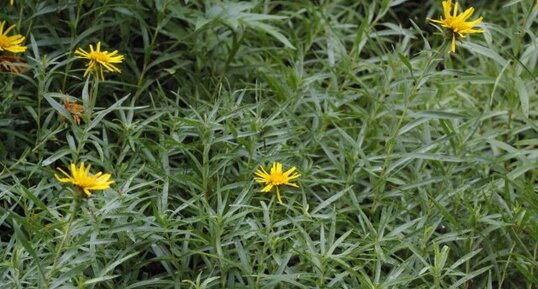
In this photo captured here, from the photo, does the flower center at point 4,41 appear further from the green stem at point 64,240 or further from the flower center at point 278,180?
the flower center at point 278,180

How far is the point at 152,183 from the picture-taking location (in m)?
2.29

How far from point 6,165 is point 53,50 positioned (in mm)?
526

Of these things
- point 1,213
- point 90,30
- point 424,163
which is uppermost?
point 90,30

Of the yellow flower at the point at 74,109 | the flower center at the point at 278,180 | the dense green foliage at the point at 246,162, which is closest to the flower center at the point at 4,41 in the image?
the dense green foliage at the point at 246,162

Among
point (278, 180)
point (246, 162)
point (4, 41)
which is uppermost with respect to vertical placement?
point (4, 41)

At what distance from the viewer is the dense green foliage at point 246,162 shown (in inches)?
85.4

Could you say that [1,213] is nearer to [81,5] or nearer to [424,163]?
[81,5]

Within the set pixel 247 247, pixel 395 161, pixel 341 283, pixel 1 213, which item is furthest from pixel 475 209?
pixel 1 213

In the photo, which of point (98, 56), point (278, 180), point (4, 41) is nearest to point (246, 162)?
point (278, 180)

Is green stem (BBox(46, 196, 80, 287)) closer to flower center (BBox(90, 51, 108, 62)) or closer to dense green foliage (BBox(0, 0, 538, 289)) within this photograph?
dense green foliage (BBox(0, 0, 538, 289))

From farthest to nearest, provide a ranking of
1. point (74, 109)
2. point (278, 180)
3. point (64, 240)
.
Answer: point (74, 109)
point (278, 180)
point (64, 240)

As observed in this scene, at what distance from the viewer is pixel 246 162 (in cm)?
255

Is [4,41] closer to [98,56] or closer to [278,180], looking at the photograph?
[98,56]

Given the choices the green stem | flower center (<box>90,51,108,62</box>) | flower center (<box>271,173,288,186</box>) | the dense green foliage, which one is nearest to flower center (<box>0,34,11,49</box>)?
the dense green foliage
